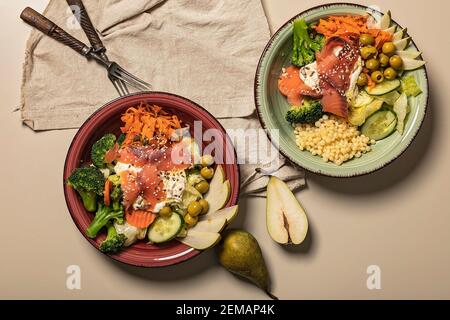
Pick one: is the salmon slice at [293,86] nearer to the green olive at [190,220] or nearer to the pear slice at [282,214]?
the pear slice at [282,214]

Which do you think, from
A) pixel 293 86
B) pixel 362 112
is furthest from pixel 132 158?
pixel 362 112

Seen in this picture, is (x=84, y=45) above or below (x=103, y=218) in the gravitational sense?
above

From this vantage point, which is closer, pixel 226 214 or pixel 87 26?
pixel 226 214

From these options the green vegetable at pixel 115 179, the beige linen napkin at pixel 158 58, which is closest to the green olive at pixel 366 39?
the beige linen napkin at pixel 158 58

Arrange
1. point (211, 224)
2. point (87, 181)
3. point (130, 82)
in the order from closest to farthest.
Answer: point (87, 181) → point (211, 224) → point (130, 82)

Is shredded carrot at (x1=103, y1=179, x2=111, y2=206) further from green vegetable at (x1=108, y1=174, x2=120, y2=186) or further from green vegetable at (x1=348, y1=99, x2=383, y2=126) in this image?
green vegetable at (x1=348, y1=99, x2=383, y2=126)

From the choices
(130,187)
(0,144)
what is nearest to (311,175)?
(130,187)

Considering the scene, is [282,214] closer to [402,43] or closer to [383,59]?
[383,59]

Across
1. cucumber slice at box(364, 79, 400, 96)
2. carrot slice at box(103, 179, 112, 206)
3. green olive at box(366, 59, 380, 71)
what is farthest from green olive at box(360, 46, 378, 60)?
carrot slice at box(103, 179, 112, 206)
